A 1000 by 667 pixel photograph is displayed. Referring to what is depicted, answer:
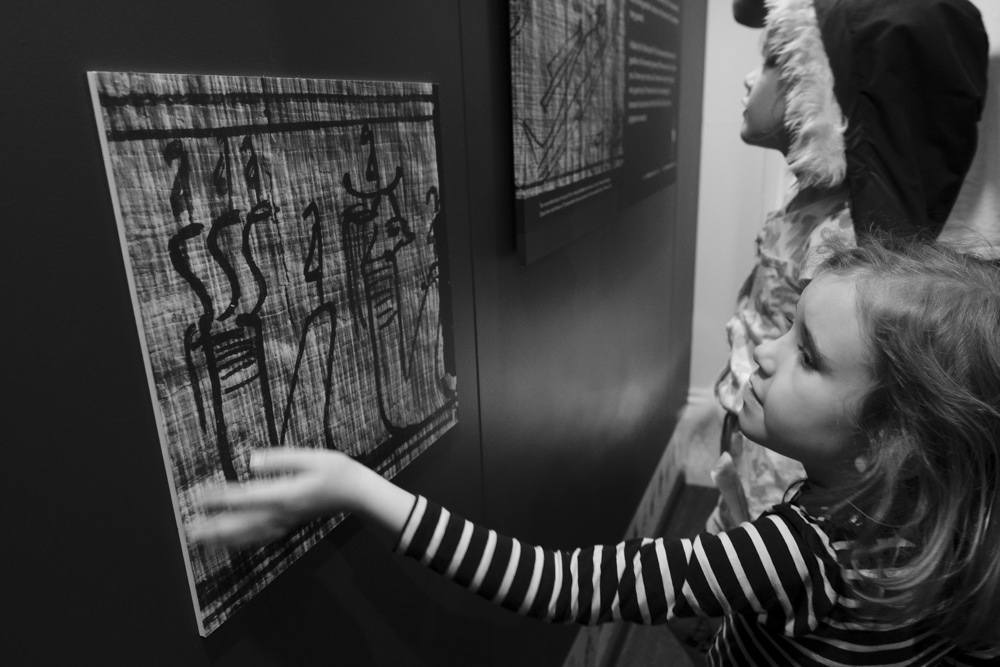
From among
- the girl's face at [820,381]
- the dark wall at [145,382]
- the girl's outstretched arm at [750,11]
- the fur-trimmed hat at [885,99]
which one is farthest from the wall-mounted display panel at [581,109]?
the girl's face at [820,381]

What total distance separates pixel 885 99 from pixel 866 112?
4 centimetres

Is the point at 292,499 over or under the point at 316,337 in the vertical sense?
under

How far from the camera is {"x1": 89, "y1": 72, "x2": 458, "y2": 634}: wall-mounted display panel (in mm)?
519

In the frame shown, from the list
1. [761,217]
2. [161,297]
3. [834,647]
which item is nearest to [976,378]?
[834,647]

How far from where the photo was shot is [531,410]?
1293mm

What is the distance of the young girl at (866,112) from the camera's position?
1215 millimetres

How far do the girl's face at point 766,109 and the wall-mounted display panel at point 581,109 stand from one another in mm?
257

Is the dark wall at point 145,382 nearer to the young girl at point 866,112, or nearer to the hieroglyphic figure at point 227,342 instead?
the hieroglyphic figure at point 227,342

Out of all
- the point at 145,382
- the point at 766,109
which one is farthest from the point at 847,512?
the point at 766,109

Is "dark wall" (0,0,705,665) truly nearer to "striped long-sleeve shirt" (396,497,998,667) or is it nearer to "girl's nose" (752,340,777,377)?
"striped long-sleeve shirt" (396,497,998,667)

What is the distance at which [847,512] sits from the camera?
0.75 m

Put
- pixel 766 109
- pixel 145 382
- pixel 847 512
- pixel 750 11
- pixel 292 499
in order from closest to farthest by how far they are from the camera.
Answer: pixel 145 382
pixel 292 499
pixel 847 512
pixel 766 109
pixel 750 11

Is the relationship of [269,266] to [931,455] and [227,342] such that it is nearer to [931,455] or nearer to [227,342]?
[227,342]

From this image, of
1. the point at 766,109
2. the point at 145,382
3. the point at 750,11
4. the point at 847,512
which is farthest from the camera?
the point at 750,11
